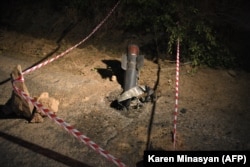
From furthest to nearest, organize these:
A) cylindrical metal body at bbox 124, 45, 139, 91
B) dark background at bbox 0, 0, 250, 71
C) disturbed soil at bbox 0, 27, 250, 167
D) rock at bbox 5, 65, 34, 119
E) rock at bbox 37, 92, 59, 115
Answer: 1. dark background at bbox 0, 0, 250, 71
2. cylindrical metal body at bbox 124, 45, 139, 91
3. rock at bbox 37, 92, 59, 115
4. rock at bbox 5, 65, 34, 119
5. disturbed soil at bbox 0, 27, 250, 167

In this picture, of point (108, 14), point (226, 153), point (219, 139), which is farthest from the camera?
point (108, 14)

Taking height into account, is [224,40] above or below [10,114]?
above

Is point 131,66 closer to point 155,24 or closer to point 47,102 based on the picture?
point 47,102

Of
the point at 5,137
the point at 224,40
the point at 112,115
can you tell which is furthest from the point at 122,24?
the point at 5,137

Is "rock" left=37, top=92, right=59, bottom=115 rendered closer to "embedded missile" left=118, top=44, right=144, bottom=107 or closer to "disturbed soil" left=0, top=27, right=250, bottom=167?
"disturbed soil" left=0, top=27, right=250, bottom=167

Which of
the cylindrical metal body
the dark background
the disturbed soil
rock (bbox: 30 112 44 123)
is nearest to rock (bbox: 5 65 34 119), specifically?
rock (bbox: 30 112 44 123)

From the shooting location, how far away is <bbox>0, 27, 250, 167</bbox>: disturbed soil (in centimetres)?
535

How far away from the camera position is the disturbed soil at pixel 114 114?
5352 mm

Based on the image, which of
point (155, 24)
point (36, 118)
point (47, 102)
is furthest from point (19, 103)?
point (155, 24)

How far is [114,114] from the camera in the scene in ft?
21.1

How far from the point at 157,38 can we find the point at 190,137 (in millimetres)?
4649

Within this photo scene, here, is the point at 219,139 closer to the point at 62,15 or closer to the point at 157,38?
the point at 157,38

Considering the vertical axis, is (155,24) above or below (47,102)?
above

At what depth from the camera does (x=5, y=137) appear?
5.70 meters
